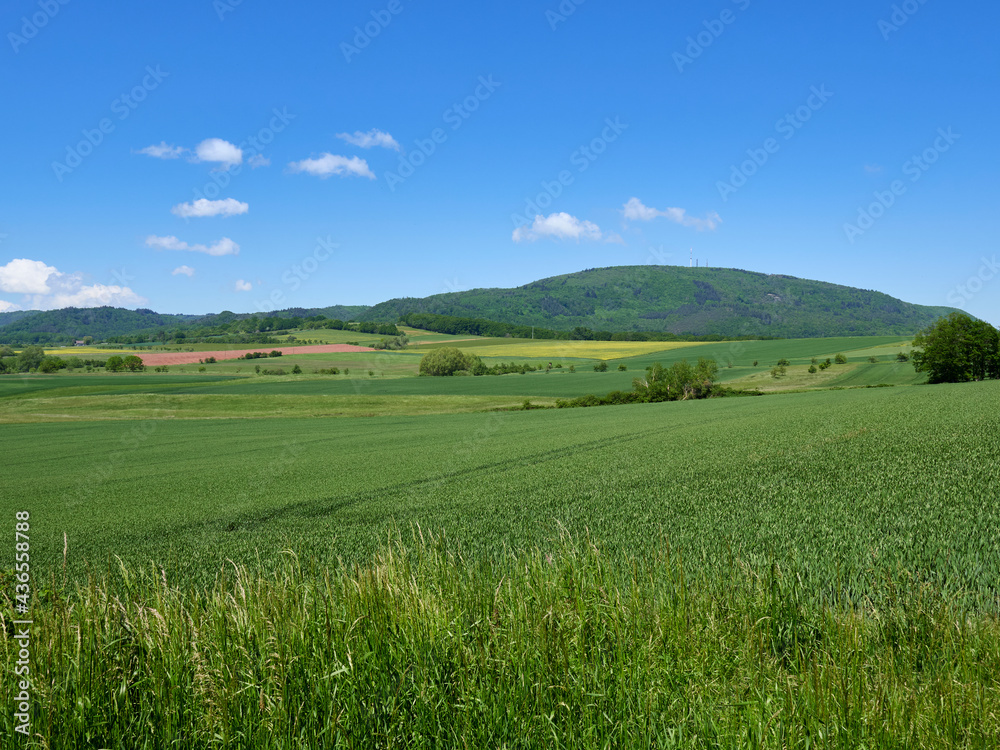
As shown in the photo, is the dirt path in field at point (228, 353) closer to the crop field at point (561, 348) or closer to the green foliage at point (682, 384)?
the crop field at point (561, 348)

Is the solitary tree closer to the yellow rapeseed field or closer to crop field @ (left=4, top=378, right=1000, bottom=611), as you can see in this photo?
the yellow rapeseed field

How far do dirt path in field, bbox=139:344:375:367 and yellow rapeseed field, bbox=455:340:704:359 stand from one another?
2585cm

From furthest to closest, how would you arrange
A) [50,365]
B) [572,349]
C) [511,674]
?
[572,349] < [50,365] < [511,674]

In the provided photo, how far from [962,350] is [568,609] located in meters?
75.5

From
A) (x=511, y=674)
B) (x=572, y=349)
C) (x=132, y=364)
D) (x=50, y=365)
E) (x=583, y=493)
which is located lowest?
(x=583, y=493)

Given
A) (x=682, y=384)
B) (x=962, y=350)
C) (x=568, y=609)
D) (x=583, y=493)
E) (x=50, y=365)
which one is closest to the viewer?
(x=568, y=609)

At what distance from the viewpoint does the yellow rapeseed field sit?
116 metres

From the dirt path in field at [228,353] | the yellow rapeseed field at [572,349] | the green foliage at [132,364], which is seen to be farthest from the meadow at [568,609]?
the yellow rapeseed field at [572,349]

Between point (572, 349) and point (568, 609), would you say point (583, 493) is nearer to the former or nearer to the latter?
point (568, 609)

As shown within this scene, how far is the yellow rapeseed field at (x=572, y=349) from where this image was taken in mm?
116062

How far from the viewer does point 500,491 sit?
18047 mm

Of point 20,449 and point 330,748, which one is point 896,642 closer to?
point 330,748

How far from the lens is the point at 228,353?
112 meters

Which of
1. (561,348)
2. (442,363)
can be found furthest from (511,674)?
(561,348)
